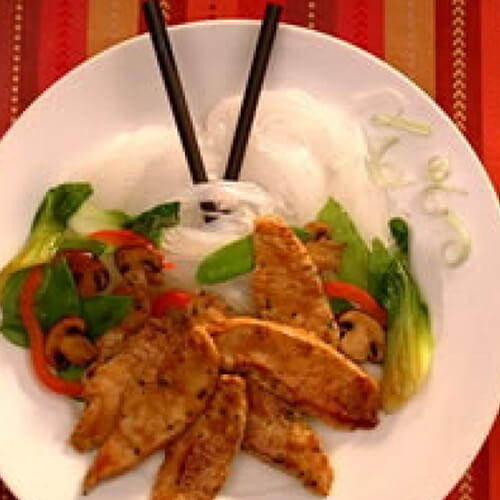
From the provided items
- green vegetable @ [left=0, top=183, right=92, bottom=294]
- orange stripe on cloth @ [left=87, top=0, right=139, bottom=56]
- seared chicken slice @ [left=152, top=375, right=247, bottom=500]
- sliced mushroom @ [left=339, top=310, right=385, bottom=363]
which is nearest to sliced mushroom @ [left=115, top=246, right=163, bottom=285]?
green vegetable @ [left=0, top=183, right=92, bottom=294]

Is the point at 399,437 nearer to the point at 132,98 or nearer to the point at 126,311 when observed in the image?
the point at 126,311

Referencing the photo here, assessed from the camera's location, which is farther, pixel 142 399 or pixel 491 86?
pixel 491 86

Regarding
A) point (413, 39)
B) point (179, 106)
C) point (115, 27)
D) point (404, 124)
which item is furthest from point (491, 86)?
point (115, 27)

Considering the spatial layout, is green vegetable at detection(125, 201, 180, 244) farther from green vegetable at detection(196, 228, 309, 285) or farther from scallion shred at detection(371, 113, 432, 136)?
scallion shred at detection(371, 113, 432, 136)

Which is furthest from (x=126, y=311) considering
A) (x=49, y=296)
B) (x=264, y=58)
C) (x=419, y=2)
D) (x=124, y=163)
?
(x=419, y=2)

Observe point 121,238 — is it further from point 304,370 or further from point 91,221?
point 304,370

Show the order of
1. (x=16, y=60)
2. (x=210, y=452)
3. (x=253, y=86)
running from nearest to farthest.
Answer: (x=210, y=452)
(x=253, y=86)
(x=16, y=60)

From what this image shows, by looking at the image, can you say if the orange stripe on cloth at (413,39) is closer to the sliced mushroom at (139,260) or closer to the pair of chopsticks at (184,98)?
the pair of chopsticks at (184,98)
